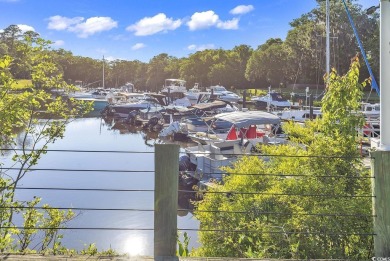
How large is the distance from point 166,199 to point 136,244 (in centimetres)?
1017

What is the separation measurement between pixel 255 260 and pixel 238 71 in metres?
71.9

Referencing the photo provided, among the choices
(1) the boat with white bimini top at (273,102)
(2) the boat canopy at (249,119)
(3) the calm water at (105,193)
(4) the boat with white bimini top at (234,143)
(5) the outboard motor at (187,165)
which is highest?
(1) the boat with white bimini top at (273,102)

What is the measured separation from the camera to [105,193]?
1892cm

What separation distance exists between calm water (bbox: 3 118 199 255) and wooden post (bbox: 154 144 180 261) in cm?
85

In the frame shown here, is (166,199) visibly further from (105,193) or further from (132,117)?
(132,117)

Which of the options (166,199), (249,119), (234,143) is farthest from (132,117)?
(166,199)

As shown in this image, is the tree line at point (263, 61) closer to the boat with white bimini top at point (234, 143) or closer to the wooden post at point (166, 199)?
the boat with white bimini top at point (234, 143)

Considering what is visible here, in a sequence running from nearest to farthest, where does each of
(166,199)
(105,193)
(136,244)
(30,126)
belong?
(166,199), (30,126), (136,244), (105,193)

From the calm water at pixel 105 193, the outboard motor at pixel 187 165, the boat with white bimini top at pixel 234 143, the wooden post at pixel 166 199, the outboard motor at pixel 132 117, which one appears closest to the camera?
the wooden post at pixel 166 199

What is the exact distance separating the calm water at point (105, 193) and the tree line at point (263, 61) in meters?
13.7

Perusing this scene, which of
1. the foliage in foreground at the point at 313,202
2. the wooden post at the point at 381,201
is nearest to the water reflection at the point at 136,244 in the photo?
the foliage in foreground at the point at 313,202

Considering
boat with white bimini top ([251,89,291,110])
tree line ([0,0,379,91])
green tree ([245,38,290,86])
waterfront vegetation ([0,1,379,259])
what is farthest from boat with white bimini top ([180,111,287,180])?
green tree ([245,38,290,86])

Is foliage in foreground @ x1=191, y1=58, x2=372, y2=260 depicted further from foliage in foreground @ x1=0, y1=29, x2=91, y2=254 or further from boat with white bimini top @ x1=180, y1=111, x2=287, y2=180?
boat with white bimini top @ x1=180, y1=111, x2=287, y2=180

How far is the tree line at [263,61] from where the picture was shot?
53031 mm
